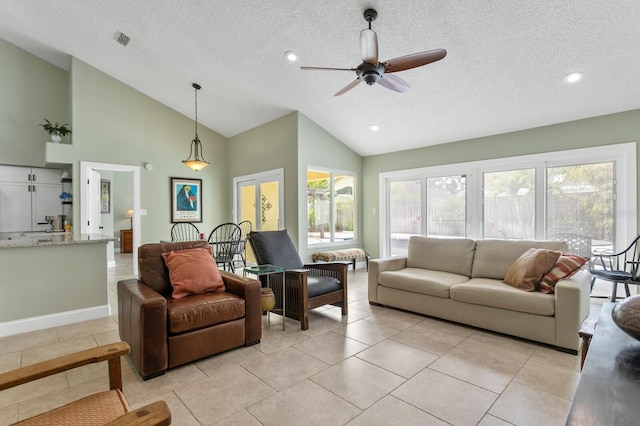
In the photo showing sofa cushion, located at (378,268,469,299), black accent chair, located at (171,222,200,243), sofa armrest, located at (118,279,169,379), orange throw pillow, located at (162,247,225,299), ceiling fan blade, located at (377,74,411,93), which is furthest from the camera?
black accent chair, located at (171,222,200,243)

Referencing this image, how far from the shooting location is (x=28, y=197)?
233 inches

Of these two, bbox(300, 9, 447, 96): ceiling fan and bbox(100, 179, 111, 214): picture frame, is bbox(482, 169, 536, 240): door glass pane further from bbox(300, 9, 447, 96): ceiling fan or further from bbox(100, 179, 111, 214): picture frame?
bbox(100, 179, 111, 214): picture frame

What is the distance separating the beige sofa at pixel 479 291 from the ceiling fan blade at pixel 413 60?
7.36ft

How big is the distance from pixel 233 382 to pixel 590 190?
5.06m

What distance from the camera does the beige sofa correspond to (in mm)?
2740

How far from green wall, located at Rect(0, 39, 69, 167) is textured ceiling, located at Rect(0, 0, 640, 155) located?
0.27m

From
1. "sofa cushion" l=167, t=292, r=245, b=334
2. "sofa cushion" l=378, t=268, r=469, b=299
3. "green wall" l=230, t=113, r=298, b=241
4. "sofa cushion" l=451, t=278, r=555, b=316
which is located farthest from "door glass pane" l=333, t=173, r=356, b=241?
"sofa cushion" l=167, t=292, r=245, b=334

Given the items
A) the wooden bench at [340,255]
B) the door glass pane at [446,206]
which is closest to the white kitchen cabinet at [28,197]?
the wooden bench at [340,255]

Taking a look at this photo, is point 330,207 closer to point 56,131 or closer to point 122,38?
point 122,38

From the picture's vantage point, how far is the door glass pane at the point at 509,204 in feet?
15.9

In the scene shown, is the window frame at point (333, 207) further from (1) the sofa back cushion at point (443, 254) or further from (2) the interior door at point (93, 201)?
(2) the interior door at point (93, 201)

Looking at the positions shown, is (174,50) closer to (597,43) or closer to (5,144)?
(5,144)

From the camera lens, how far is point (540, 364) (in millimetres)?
2482

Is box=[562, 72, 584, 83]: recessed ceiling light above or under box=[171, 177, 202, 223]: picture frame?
above
